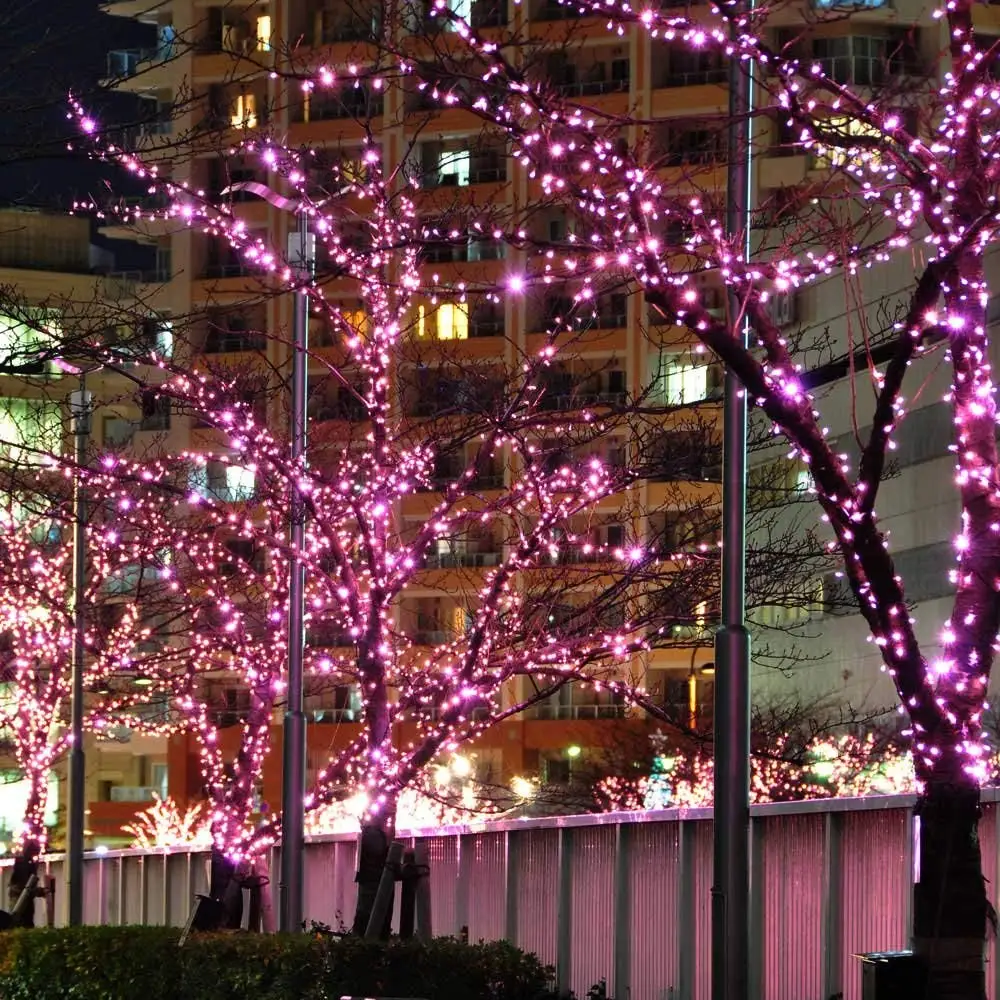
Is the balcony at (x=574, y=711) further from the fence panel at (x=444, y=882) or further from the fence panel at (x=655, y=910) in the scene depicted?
the fence panel at (x=655, y=910)

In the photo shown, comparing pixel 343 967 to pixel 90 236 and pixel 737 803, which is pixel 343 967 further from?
pixel 90 236

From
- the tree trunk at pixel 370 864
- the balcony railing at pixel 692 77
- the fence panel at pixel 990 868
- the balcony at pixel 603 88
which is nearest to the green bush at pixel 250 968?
the tree trunk at pixel 370 864

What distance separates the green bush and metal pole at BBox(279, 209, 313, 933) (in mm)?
1631

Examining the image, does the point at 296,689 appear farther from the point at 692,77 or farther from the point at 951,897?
the point at 692,77

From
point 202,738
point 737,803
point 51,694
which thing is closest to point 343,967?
point 737,803

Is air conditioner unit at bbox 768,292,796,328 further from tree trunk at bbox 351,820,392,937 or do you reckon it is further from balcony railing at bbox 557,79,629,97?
tree trunk at bbox 351,820,392,937

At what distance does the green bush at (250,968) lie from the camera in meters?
15.6

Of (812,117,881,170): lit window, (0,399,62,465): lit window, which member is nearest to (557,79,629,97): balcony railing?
(0,399,62,465): lit window

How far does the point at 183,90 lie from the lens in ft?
49.2

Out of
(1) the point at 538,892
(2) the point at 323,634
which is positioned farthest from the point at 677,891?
(2) the point at 323,634

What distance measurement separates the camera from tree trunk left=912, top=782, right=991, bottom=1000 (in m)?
11.3

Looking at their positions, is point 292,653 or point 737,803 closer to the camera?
point 737,803

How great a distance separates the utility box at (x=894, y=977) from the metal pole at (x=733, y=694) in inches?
53.5

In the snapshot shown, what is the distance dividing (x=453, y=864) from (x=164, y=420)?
47.7 meters
